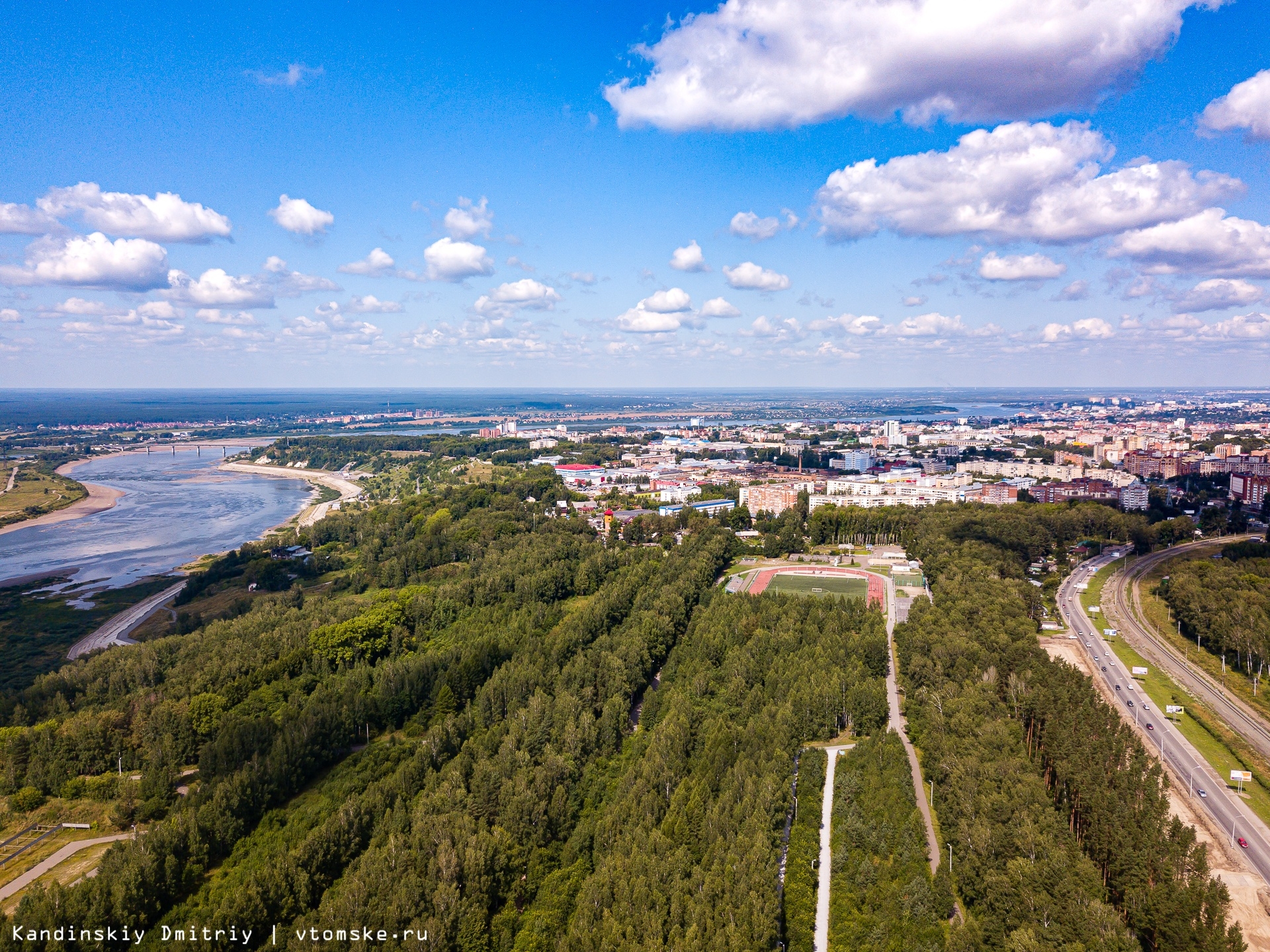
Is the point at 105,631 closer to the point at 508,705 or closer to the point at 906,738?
the point at 508,705

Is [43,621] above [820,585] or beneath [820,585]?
above

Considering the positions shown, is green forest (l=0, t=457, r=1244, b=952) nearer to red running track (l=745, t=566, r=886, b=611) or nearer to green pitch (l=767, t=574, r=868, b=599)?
red running track (l=745, t=566, r=886, b=611)

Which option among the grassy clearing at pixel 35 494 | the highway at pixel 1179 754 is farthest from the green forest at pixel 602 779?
the grassy clearing at pixel 35 494

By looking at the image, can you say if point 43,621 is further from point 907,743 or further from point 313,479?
point 313,479

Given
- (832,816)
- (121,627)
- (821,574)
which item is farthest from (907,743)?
(121,627)

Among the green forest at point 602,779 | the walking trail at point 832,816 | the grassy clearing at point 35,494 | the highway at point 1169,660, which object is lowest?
the highway at point 1169,660

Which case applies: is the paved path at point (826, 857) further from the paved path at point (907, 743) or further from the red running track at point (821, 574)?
the red running track at point (821, 574)
